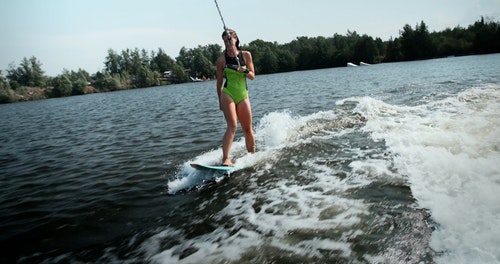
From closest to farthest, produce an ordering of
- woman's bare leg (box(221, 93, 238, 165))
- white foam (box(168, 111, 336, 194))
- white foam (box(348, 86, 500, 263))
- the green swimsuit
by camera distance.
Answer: white foam (box(348, 86, 500, 263))
white foam (box(168, 111, 336, 194))
woman's bare leg (box(221, 93, 238, 165))
the green swimsuit

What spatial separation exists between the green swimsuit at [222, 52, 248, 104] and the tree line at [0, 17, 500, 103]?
97.7m

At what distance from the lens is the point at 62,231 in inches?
170

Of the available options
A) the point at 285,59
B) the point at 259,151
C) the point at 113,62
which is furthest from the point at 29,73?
the point at 259,151

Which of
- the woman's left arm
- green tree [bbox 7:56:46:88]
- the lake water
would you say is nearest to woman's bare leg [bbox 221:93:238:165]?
the lake water

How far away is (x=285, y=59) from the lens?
13038cm

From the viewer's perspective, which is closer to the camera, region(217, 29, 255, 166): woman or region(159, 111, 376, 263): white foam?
region(159, 111, 376, 263): white foam

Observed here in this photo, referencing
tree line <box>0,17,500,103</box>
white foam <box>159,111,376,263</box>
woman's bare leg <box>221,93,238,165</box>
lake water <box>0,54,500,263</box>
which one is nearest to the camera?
lake water <box>0,54,500,263</box>

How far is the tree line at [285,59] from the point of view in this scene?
3410 inches

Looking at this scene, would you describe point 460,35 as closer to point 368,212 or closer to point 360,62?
point 360,62

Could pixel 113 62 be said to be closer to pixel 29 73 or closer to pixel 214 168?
pixel 29 73

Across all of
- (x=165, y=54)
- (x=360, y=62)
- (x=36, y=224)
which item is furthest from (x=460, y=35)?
(x=165, y=54)

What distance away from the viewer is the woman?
243 inches

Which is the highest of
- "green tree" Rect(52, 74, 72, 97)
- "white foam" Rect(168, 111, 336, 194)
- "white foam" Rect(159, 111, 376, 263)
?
"green tree" Rect(52, 74, 72, 97)

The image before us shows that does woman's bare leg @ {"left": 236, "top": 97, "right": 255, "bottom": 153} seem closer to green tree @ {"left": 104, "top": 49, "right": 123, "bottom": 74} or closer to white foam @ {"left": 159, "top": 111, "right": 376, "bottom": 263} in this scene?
white foam @ {"left": 159, "top": 111, "right": 376, "bottom": 263}
